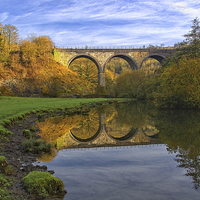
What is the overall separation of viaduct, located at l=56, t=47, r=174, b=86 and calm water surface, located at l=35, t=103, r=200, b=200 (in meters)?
50.6

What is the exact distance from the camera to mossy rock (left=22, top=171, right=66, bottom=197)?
4367 mm

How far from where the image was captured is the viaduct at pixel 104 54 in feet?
Answer: 197

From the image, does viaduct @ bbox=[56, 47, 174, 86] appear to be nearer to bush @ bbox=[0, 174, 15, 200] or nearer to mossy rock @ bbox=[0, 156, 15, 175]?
mossy rock @ bbox=[0, 156, 15, 175]

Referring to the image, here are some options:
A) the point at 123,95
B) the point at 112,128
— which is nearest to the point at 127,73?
the point at 123,95

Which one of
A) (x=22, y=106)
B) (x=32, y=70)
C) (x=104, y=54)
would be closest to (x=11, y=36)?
(x=32, y=70)

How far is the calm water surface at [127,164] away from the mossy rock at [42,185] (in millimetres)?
257

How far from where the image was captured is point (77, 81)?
5444 centimetres

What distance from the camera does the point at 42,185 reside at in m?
4.46

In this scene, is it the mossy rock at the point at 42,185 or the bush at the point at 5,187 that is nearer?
the bush at the point at 5,187

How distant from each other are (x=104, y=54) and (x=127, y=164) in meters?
56.8

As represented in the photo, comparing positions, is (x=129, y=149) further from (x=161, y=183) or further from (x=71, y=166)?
(x=161, y=183)

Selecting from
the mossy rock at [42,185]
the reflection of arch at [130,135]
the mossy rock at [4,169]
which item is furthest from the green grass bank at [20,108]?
the reflection of arch at [130,135]

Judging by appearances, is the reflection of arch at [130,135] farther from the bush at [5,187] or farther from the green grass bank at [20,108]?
the bush at [5,187]

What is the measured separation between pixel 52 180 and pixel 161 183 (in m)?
2.40
